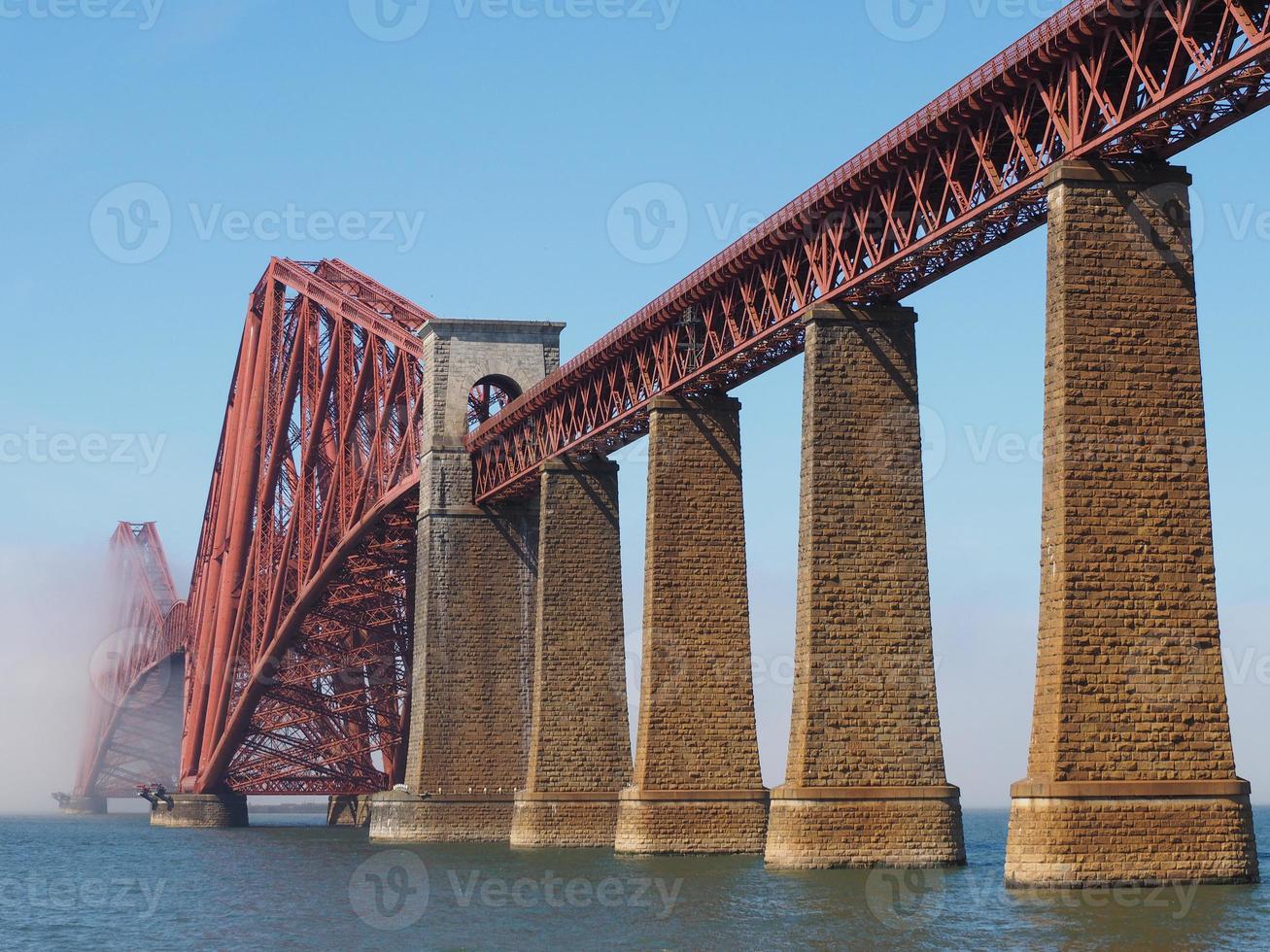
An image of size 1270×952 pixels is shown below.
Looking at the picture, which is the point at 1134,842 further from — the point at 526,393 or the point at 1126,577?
the point at 526,393

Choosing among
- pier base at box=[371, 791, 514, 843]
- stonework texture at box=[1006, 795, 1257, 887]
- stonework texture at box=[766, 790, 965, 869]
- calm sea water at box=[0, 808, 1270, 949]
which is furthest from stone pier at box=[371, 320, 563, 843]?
stonework texture at box=[1006, 795, 1257, 887]

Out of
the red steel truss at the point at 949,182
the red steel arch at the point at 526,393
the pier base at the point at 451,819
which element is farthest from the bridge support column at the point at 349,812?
the red steel truss at the point at 949,182

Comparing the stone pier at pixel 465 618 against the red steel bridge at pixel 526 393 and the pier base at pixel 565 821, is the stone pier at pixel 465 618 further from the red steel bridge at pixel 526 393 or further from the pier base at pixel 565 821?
the pier base at pixel 565 821

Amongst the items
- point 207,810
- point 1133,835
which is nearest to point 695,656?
point 1133,835

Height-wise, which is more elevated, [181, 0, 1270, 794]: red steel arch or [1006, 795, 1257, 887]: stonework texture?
[181, 0, 1270, 794]: red steel arch

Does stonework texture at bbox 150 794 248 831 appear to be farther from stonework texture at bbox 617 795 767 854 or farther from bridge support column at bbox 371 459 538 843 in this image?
stonework texture at bbox 617 795 767 854
